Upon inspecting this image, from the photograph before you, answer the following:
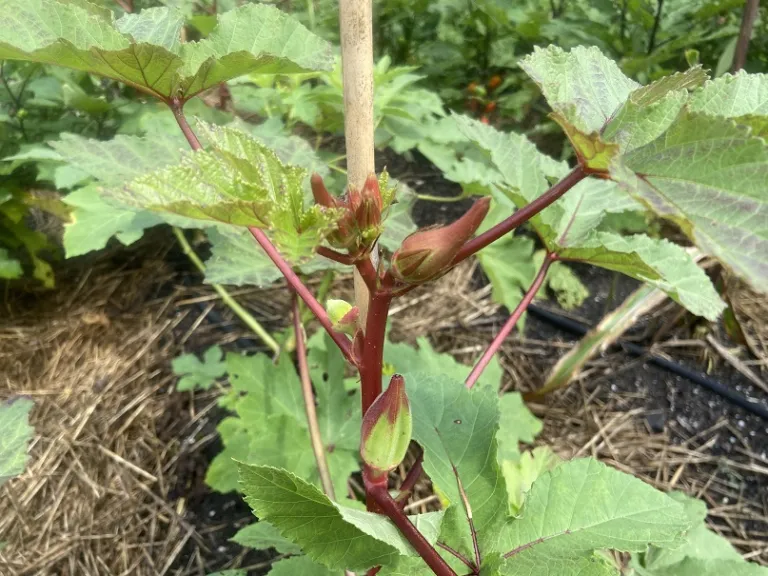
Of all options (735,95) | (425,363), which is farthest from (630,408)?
(735,95)

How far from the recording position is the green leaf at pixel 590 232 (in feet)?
2.40

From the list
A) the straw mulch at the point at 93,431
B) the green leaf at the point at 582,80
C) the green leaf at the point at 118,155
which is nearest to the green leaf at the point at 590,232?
the green leaf at the point at 582,80

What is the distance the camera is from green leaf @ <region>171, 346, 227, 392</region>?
1431mm

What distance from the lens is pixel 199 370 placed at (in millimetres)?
1450

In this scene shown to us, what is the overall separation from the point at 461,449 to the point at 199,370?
94 centimetres

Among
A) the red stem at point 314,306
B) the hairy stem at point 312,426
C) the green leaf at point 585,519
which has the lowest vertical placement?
the hairy stem at point 312,426

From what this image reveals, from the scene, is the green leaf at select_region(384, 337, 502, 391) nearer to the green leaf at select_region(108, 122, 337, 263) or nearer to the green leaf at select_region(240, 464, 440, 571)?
the green leaf at select_region(240, 464, 440, 571)

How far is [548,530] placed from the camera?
2.06 ft

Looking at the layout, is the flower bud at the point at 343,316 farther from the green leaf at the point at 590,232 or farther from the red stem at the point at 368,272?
the green leaf at the point at 590,232

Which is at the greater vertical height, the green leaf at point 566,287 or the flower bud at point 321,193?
the flower bud at point 321,193

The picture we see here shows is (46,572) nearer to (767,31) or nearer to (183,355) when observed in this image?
(183,355)

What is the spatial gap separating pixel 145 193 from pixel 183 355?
3.95 ft

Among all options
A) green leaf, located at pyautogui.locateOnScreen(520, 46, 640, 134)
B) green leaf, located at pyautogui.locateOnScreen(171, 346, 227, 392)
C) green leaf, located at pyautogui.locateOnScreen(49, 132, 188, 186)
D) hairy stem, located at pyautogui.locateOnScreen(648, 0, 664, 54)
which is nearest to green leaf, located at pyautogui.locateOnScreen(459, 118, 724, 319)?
green leaf, located at pyautogui.locateOnScreen(520, 46, 640, 134)

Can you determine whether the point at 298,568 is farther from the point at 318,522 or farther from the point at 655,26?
the point at 655,26
